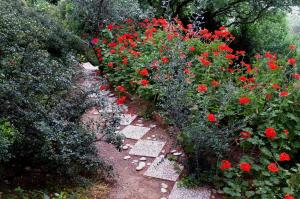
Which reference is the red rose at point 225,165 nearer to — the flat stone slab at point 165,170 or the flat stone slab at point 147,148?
the flat stone slab at point 165,170

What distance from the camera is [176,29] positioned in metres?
6.01

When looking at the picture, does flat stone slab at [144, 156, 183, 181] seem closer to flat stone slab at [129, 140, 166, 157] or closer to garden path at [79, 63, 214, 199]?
garden path at [79, 63, 214, 199]

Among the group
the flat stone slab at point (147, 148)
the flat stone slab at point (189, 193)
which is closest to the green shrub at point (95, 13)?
the flat stone slab at point (147, 148)

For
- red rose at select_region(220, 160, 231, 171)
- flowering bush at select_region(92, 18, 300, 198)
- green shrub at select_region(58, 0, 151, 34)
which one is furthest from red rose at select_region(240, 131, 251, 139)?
green shrub at select_region(58, 0, 151, 34)

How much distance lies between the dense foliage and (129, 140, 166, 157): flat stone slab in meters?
0.72

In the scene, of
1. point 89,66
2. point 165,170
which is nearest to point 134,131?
point 165,170

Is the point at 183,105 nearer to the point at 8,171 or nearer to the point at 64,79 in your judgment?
the point at 64,79

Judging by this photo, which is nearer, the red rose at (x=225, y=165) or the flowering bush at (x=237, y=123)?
the red rose at (x=225, y=165)

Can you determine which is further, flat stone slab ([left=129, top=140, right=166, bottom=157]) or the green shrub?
the green shrub

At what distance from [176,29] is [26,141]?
3.75 meters

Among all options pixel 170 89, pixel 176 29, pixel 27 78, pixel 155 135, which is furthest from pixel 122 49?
pixel 27 78

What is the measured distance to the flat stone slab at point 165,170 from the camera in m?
3.60

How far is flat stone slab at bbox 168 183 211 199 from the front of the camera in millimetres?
3291

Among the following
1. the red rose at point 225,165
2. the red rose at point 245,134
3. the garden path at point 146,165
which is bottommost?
the garden path at point 146,165
